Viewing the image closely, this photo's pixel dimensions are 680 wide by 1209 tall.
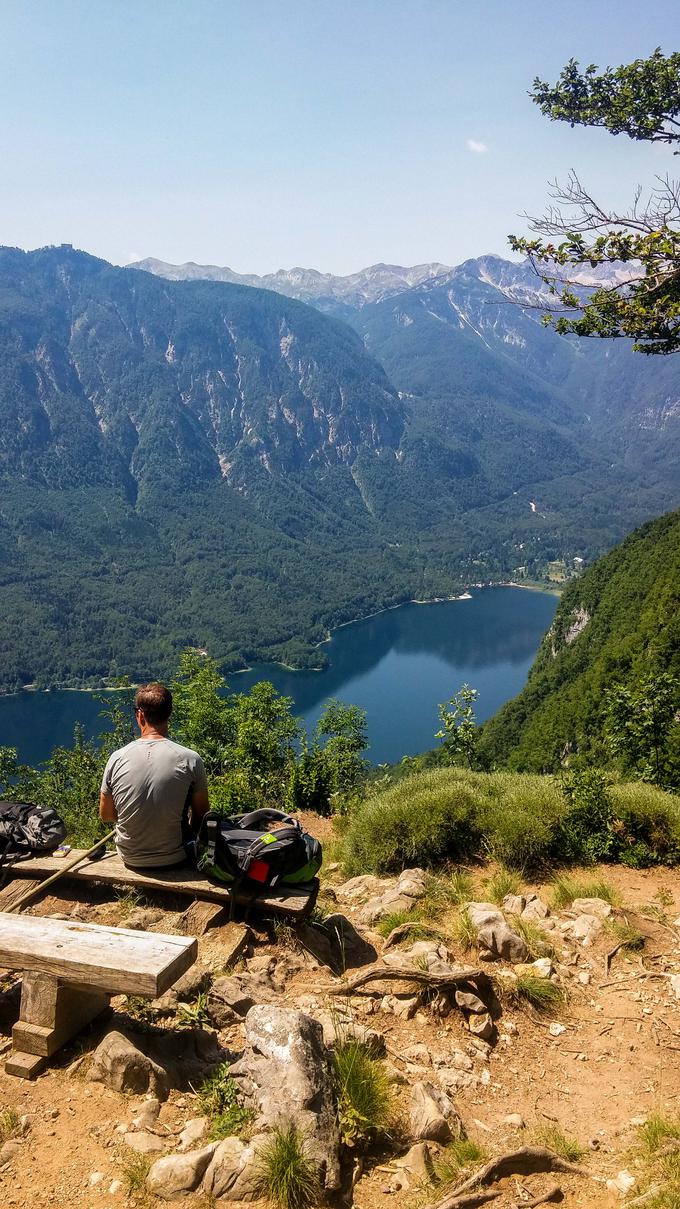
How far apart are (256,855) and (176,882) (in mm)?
791

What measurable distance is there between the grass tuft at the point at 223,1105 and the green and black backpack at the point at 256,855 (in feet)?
4.62

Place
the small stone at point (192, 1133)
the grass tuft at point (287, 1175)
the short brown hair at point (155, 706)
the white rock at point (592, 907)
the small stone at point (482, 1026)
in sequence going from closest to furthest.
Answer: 1. the grass tuft at point (287, 1175)
2. the small stone at point (192, 1133)
3. the small stone at point (482, 1026)
4. the short brown hair at point (155, 706)
5. the white rock at point (592, 907)

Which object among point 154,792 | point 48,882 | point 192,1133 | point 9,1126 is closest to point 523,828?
point 154,792

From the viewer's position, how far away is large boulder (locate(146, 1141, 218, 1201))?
3.04 metres

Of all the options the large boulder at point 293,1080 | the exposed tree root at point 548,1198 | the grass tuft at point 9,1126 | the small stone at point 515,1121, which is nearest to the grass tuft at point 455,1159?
the exposed tree root at point 548,1198

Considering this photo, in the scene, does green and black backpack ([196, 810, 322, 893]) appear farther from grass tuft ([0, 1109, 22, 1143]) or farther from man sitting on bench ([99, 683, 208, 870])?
grass tuft ([0, 1109, 22, 1143])

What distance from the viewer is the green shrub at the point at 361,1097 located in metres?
3.48

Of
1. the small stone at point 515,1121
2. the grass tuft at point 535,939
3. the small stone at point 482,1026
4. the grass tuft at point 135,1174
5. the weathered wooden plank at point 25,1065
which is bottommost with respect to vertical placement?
the grass tuft at point 535,939

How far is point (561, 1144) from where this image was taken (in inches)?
141

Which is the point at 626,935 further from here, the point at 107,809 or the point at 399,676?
the point at 399,676

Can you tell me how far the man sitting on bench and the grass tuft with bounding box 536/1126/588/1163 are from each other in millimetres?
3033

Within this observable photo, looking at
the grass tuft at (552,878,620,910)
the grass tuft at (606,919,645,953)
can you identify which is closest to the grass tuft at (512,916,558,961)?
the grass tuft at (606,919,645,953)

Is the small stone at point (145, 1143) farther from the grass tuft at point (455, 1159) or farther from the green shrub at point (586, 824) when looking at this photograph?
the green shrub at point (586, 824)

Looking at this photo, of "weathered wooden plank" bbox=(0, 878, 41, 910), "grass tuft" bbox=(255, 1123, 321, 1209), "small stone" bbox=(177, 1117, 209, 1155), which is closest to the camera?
"grass tuft" bbox=(255, 1123, 321, 1209)
